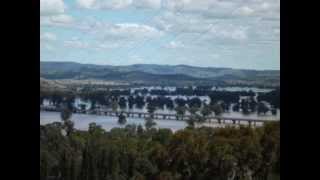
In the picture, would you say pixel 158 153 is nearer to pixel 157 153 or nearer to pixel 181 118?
pixel 157 153

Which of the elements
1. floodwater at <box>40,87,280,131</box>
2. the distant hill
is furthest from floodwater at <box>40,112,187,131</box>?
the distant hill

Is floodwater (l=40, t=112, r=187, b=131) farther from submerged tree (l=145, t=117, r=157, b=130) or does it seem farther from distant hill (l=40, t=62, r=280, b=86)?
distant hill (l=40, t=62, r=280, b=86)

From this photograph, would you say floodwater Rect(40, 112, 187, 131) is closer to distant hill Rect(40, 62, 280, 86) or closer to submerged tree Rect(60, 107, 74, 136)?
submerged tree Rect(60, 107, 74, 136)

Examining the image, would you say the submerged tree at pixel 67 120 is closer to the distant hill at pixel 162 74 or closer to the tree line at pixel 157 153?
the tree line at pixel 157 153

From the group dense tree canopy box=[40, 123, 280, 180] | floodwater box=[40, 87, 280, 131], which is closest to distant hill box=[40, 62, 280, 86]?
floodwater box=[40, 87, 280, 131]

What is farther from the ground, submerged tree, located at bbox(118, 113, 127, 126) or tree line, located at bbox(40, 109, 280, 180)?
submerged tree, located at bbox(118, 113, 127, 126)

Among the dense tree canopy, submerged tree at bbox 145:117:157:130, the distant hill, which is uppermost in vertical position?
the distant hill

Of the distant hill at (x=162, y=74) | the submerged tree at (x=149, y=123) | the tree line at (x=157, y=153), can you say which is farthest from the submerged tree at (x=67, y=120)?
the submerged tree at (x=149, y=123)
